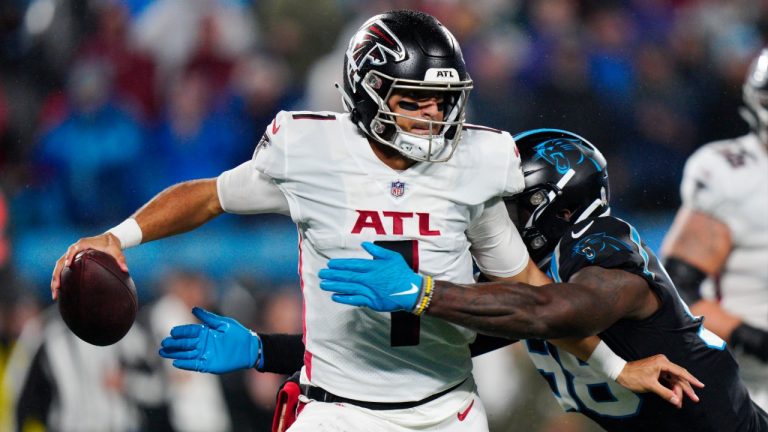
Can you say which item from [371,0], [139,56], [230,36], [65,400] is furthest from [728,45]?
[65,400]

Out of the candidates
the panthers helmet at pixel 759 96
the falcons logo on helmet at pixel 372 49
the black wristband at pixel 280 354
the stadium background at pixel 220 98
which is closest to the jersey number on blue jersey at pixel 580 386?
the black wristband at pixel 280 354

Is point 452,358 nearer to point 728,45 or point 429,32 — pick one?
point 429,32

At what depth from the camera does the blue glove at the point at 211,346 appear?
2764mm

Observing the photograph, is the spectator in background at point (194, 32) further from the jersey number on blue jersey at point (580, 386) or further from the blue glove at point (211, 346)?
the jersey number on blue jersey at point (580, 386)

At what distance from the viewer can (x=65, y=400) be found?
482cm

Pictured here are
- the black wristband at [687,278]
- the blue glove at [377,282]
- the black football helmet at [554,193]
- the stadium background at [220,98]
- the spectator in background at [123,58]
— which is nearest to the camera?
the blue glove at [377,282]

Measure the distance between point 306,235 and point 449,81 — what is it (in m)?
0.51

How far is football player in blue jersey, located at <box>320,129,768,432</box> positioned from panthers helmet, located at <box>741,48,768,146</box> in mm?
2100

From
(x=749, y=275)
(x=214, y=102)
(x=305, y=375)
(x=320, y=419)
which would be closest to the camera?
(x=320, y=419)

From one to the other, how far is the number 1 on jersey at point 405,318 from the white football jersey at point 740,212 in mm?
2528

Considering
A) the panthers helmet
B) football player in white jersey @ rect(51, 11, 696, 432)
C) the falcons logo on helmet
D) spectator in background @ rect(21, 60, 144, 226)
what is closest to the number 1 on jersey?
football player in white jersey @ rect(51, 11, 696, 432)

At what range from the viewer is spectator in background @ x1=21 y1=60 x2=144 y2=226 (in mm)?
4953

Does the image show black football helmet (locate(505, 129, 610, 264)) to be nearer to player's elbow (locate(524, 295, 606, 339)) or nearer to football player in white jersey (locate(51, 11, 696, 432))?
football player in white jersey (locate(51, 11, 696, 432))

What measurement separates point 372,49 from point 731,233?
2.74 m
